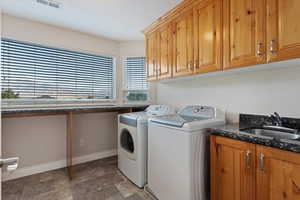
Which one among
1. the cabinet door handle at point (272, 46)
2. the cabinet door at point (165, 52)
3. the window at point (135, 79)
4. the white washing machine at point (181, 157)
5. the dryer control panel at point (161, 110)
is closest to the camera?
the cabinet door handle at point (272, 46)

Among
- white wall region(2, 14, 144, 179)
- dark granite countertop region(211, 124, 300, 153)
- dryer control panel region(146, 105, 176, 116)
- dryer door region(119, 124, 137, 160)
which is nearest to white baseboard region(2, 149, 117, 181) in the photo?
white wall region(2, 14, 144, 179)

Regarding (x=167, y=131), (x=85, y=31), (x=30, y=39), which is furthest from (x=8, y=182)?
(x=85, y=31)

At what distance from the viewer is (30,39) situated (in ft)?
8.00

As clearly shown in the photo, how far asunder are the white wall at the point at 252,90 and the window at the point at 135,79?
1017mm

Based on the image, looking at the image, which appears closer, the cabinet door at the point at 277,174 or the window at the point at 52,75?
the cabinet door at the point at 277,174

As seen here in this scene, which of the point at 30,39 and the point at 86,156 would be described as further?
the point at 86,156

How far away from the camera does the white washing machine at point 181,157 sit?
1483mm

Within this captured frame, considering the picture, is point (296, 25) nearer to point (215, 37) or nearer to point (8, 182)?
point (215, 37)

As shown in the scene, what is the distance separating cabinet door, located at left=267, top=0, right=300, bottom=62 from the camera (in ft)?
3.74

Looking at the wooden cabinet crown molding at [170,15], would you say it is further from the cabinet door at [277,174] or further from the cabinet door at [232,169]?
the cabinet door at [277,174]

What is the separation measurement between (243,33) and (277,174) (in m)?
1.14

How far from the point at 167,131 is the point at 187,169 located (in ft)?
1.34

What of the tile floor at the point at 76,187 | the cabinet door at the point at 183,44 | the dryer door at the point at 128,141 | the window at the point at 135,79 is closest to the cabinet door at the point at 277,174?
the cabinet door at the point at 183,44

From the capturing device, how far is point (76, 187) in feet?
6.95
